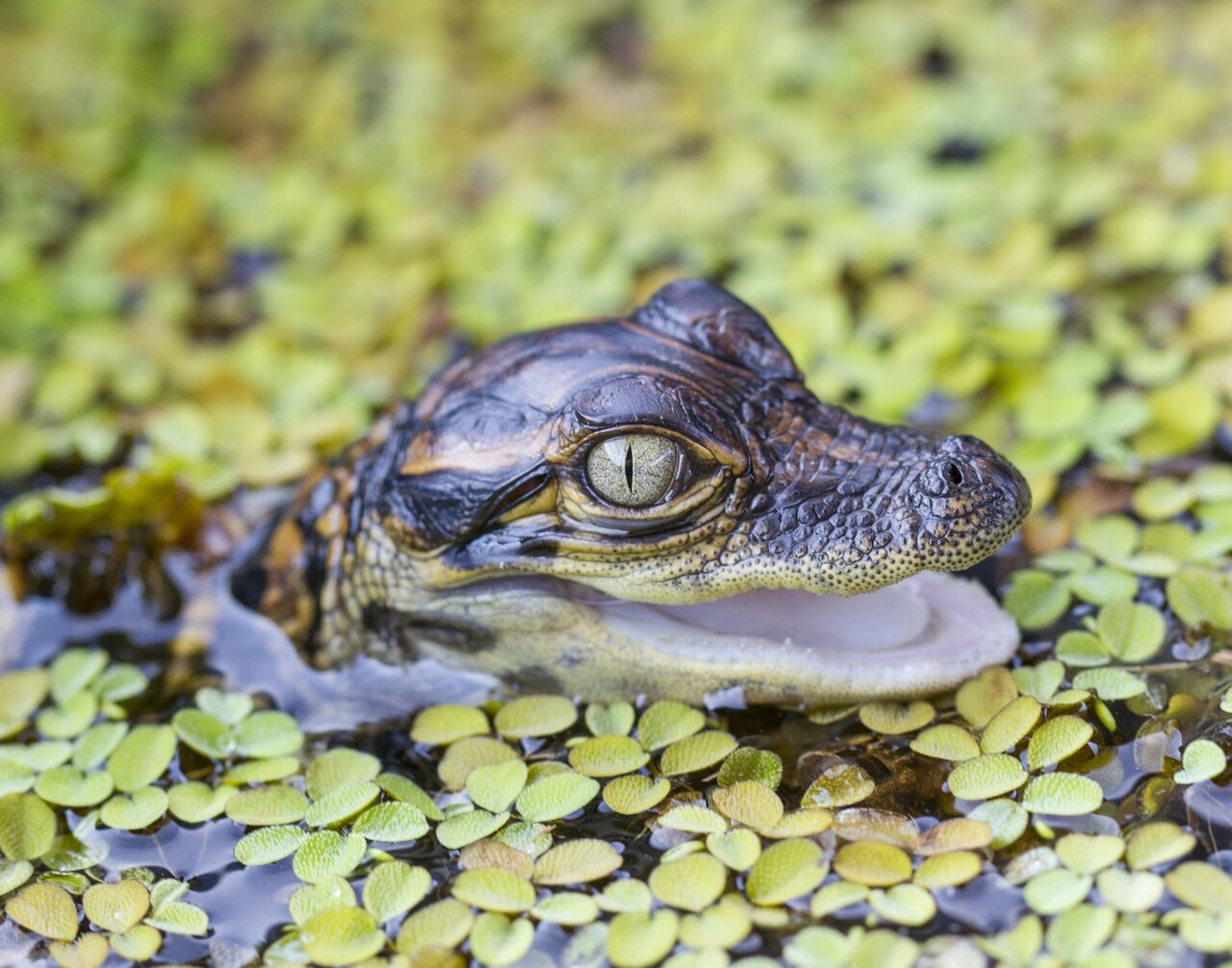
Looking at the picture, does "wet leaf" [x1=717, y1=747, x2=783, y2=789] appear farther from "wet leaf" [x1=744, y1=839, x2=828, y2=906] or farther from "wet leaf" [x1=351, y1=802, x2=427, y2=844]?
"wet leaf" [x1=351, y1=802, x2=427, y2=844]

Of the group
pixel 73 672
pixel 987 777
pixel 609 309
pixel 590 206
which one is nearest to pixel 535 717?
pixel 987 777

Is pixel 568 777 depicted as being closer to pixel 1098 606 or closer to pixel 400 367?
pixel 1098 606

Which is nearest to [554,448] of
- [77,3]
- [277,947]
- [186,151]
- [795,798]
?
[795,798]

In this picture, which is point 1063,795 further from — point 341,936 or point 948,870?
point 341,936

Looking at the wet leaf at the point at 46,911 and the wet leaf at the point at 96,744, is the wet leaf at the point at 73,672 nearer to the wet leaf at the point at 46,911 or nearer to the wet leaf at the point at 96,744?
the wet leaf at the point at 96,744

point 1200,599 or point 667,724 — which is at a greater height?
point 1200,599
